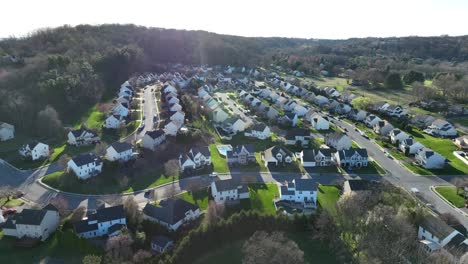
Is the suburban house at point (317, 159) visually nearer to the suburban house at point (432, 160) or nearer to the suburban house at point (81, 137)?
the suburban house at point (432, 160)

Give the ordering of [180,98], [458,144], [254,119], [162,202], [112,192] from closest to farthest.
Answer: [162,202] < [112,192] < [458,144] < [254,119] < [180,98]

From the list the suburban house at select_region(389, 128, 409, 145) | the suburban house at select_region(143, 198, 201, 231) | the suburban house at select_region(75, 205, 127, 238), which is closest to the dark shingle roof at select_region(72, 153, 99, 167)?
the suburban house at select_region(75, 205, 127, 238)

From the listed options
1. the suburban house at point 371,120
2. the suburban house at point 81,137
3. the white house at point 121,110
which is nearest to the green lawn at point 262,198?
the suburban house at point 81,137

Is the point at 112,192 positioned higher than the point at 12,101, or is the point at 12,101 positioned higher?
the point at 12,101

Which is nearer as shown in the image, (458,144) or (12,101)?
(458,144)

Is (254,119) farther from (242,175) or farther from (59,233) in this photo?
(59,233)

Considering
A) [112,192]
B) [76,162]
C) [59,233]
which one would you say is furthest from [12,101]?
[59,233]
